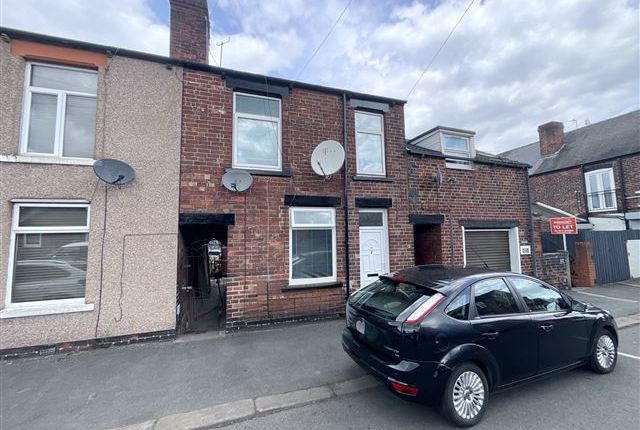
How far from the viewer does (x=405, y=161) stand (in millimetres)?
7664

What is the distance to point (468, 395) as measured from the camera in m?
3.03

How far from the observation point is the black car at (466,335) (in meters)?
2.91

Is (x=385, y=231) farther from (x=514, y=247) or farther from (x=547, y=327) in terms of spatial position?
(x=514, y=247)

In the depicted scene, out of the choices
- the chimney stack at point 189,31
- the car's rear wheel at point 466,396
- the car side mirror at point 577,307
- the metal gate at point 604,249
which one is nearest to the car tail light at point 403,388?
the car's rear wheel at point 466,396

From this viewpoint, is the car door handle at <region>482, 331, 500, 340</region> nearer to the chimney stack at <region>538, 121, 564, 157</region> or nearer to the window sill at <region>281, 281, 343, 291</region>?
the window sill at <region>281, 281, 343, 291</region>

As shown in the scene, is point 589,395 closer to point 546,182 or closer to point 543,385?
point 543,385

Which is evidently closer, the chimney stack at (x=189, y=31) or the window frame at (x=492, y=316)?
the window frame at (x=492, y=316)

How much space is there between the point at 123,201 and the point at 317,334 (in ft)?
14.7

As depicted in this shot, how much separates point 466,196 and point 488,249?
1819 mm

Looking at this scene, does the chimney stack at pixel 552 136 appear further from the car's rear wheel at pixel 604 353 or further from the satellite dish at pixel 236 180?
the satellite dish at pixel 236 180

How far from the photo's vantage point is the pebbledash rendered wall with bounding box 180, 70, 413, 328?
5.92 m

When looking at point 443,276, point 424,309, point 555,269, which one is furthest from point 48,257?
point 555,269

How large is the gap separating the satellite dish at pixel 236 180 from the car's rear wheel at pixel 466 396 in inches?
190

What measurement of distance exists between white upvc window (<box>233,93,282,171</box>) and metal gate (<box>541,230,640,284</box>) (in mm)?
10749
